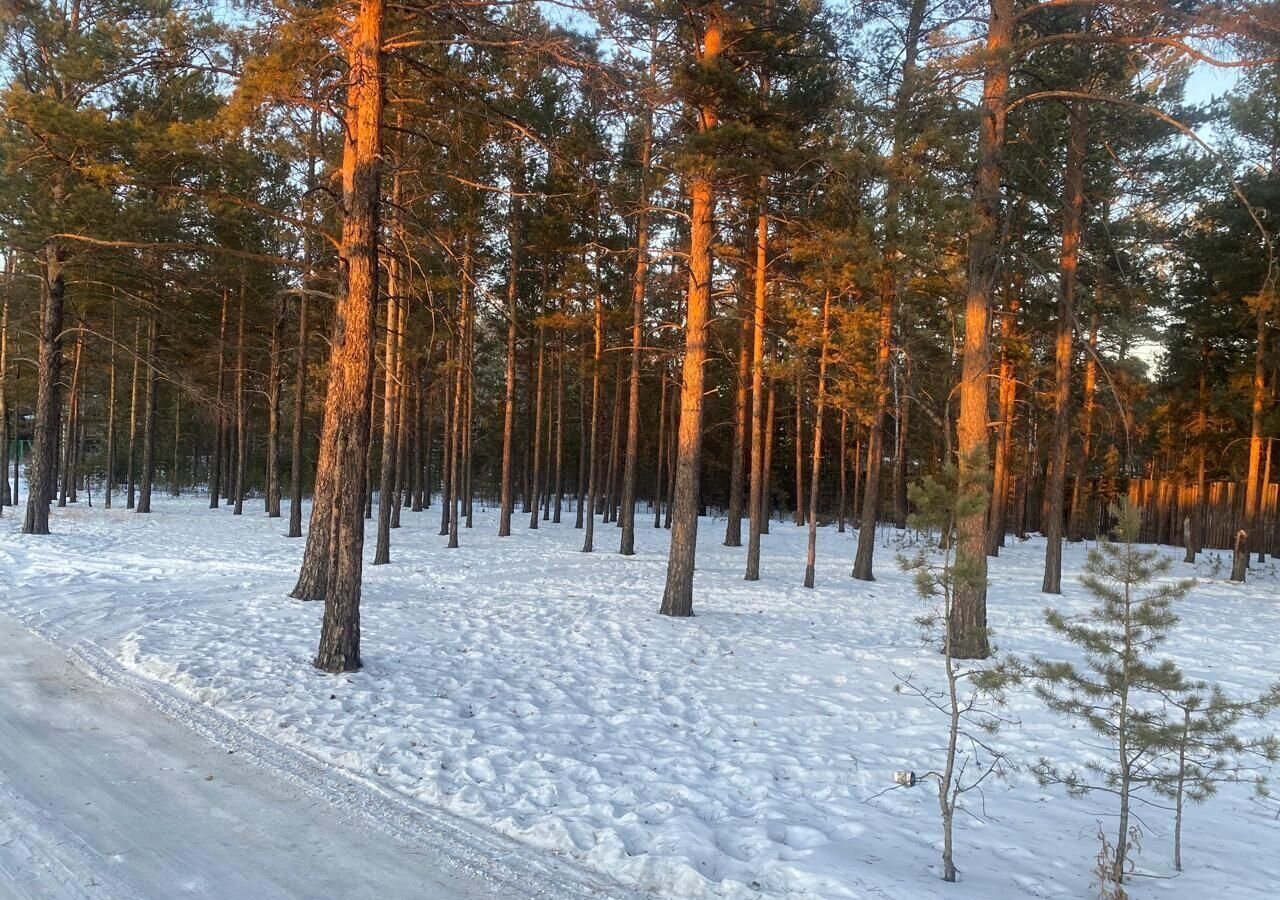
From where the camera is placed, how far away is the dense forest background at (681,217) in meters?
7.59

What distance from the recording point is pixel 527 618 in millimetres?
10133

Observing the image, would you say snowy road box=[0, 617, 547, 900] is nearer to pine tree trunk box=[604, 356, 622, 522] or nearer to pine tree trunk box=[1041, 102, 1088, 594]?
pine tree trunk box=[1041, 102, 1088, 594]

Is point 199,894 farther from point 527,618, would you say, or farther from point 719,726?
point 527,618

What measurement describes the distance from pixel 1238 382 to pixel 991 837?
72.5 ft

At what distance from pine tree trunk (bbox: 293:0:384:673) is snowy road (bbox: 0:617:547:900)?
5.25 ft

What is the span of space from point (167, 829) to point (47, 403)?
18.1 m

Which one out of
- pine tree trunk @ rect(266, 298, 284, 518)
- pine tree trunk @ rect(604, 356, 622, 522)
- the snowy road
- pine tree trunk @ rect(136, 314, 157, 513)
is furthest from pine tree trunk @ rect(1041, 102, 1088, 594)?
pine tree trunk @ rect(136, 314, 157, 513)

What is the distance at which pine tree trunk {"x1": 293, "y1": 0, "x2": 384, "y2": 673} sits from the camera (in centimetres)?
679

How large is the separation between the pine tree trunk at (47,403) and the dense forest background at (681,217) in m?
0.10

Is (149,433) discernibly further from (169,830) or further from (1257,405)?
(1257,405)

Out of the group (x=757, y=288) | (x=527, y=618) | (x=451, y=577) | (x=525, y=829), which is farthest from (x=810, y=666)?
(x=757, y=288)

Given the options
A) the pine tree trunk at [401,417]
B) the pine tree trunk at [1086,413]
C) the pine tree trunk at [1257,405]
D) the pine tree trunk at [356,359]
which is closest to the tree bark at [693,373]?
the pine tree trunk at [356,359]

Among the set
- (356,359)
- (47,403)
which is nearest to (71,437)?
(47,403)

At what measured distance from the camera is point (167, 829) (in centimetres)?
396
